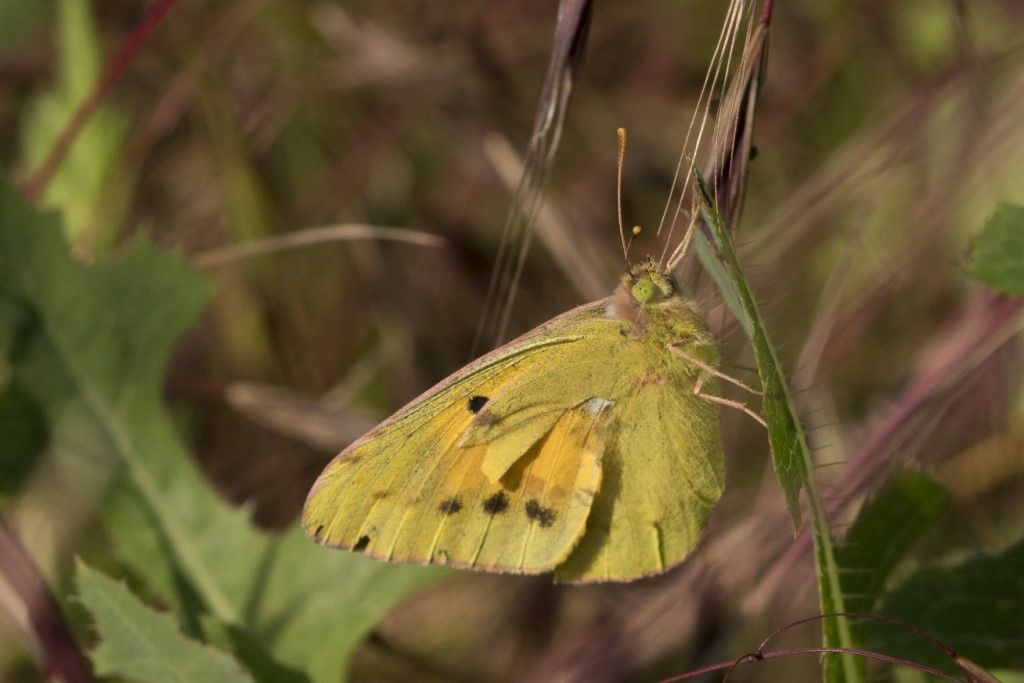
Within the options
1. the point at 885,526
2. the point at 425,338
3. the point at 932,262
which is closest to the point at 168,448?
the point at 425,338

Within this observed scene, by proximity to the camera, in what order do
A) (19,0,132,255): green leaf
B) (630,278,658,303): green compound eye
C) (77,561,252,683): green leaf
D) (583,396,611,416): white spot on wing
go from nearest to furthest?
1. (77,561,252,683): green leaf
2. (630,278,658,303): green compound eye
3. (583,396,611,416): white spot on wing
4. (19,0,132,255): green leaf

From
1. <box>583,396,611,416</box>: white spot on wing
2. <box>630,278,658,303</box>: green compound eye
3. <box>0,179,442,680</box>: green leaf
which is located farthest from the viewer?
<box>0,179,442,680</box>: green leaf

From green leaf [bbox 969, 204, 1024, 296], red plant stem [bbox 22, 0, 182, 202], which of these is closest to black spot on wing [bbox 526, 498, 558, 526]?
green leaf [bbox 969, 204, 1024, 296]

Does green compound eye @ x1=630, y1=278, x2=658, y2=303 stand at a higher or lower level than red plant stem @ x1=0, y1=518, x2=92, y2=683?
higher

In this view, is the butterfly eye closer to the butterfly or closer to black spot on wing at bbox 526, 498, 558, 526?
the butterfly

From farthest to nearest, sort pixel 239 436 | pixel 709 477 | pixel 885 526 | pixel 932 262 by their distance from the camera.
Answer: pixel 239 436, pixel 932 262, pixel 709 477, pixel 885 526

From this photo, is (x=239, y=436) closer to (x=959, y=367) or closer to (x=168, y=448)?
(x=168, y=448)
